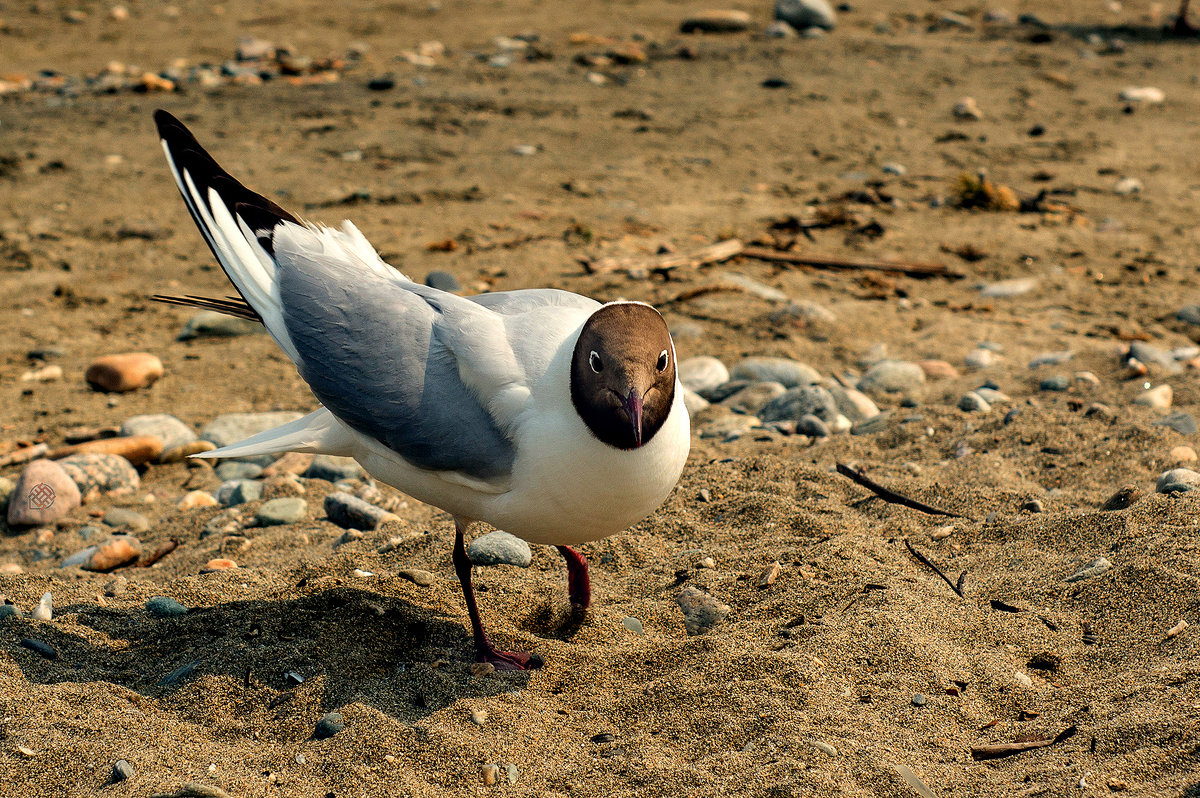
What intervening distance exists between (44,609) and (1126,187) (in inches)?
292

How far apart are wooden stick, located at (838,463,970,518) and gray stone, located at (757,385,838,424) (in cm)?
81

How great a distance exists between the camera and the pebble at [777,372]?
5.58 metres

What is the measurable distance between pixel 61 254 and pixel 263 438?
13.4 ft

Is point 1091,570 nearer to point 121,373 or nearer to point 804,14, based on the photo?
point 121,373

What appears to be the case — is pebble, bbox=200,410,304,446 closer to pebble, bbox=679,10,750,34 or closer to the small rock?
the small rock

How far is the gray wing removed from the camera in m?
3.27

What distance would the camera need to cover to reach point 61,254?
23.2 ft

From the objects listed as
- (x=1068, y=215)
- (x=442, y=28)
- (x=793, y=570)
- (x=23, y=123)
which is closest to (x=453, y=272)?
(x=793, y=570)

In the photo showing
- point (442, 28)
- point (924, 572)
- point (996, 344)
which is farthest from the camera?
point (442, 28)

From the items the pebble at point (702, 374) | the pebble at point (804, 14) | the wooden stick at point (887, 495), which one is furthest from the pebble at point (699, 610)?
the pebble at point (804, 14)

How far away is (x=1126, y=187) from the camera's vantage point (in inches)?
313

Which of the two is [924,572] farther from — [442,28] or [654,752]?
[442,28]

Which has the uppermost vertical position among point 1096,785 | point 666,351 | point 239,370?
point 666,351

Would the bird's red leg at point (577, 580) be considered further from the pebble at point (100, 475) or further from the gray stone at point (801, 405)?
the pebble at point (100, 475)
